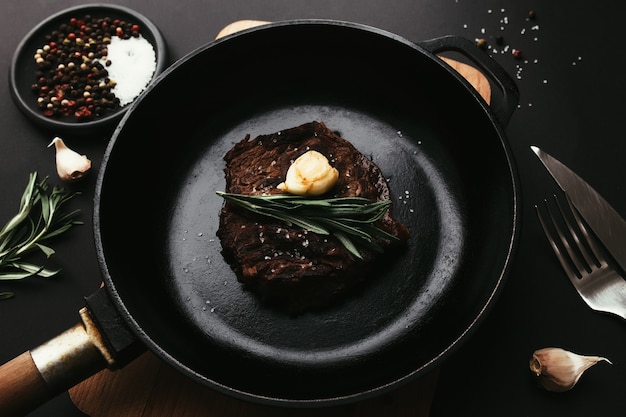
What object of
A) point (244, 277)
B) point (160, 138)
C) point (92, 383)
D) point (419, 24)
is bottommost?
point (92, 383)

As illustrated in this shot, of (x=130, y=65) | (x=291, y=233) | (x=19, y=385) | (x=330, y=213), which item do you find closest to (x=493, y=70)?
(x=330, y=213)

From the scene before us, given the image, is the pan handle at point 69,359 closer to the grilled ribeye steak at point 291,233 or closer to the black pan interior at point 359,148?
the black pan interior at point 359,148

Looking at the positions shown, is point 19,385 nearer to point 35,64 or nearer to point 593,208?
point 35,64

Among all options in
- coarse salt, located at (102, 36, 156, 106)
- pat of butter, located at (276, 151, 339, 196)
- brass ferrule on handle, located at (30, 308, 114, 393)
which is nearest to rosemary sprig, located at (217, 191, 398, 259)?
pat of butter, located at (276, 151, 339, 196)

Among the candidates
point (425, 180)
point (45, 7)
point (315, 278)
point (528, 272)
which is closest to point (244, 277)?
point (315, 278)

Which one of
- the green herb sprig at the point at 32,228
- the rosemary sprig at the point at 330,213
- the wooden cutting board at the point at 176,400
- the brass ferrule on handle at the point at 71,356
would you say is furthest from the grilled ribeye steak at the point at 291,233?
the green herb sprig at the point at 32,228

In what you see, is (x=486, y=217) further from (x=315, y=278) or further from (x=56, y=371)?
(x=56, y=371)
